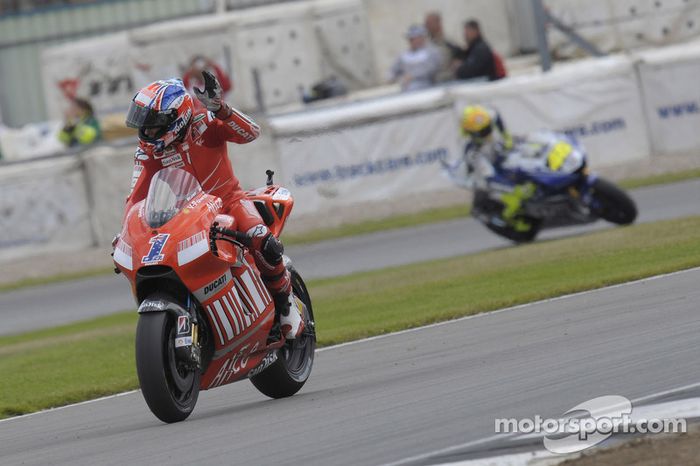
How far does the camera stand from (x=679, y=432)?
218 inches

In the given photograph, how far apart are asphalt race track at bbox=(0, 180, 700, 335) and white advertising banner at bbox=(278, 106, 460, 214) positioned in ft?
3.53

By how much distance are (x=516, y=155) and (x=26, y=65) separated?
16184 millimetres

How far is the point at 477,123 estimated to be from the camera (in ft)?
51.6

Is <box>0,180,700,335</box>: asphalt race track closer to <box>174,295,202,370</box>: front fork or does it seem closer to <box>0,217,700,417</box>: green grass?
<box>0,217,700,417</box>: green grass

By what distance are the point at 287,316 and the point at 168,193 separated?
3.50 feet

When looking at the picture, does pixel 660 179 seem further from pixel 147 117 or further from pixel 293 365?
pixel 147 117

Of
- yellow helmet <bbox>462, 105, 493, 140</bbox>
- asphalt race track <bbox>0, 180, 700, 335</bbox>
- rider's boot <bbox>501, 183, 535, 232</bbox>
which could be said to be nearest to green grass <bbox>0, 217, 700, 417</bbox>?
rider's boot <bbox>501, 183, 535, 232</bbox>

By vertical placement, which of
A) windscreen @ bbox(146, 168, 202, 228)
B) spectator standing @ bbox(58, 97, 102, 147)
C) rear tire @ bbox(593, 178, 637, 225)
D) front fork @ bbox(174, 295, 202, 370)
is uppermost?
windscreen @ bbox(146, 168, 202, 228)

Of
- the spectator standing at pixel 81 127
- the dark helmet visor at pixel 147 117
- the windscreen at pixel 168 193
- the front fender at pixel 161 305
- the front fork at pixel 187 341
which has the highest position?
the dark helmet visor at pixel 147 117

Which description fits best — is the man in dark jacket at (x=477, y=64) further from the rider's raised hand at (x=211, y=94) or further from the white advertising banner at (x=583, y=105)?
the rider's raised hand at (x=211, y=94)

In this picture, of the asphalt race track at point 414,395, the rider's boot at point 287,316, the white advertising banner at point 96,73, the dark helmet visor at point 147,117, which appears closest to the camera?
the asphalt race track at point 414,395

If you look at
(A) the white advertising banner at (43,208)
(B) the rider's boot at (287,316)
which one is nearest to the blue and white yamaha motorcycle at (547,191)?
(A) the white advertising banner at (43,208)

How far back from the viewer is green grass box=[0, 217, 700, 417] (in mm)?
10414

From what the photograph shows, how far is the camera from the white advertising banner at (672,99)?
20188 mm
